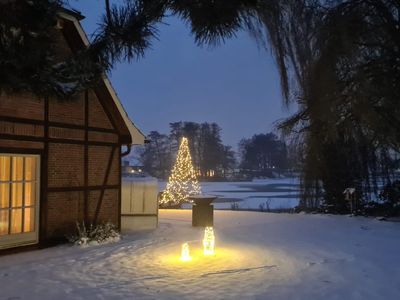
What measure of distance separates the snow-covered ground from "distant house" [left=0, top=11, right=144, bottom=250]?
2.10 ft

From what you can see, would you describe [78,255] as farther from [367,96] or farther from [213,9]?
[367,96]

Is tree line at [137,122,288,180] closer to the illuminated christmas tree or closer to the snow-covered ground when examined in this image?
the illuminated christmas tree

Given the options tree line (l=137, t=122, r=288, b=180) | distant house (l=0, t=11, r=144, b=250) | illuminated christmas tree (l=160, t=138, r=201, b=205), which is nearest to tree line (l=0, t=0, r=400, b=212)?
distant house (l=0, t=11, r=144, b=250)

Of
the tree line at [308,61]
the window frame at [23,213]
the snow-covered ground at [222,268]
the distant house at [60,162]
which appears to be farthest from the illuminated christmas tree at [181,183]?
the window frame at [23,213]

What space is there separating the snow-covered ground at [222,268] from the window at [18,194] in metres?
0.62

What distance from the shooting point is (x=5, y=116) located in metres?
8.66

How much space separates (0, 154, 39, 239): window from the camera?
9.06 m

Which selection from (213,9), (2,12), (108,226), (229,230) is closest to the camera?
(2,12)

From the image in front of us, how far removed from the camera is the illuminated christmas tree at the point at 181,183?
25141 millimetres

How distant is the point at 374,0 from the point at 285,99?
3621mm

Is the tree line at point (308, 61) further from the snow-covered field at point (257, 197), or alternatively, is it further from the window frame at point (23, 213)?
the window frame at point (23, 213)

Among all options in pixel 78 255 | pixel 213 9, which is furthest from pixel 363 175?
pixel 213 9

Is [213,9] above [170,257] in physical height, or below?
above

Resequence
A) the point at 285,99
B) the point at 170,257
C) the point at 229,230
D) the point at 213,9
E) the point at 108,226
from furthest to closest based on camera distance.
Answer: the point at 229,230
the point at 285,99
the point at 108,226
the point at 170,257
the point at 213,9
